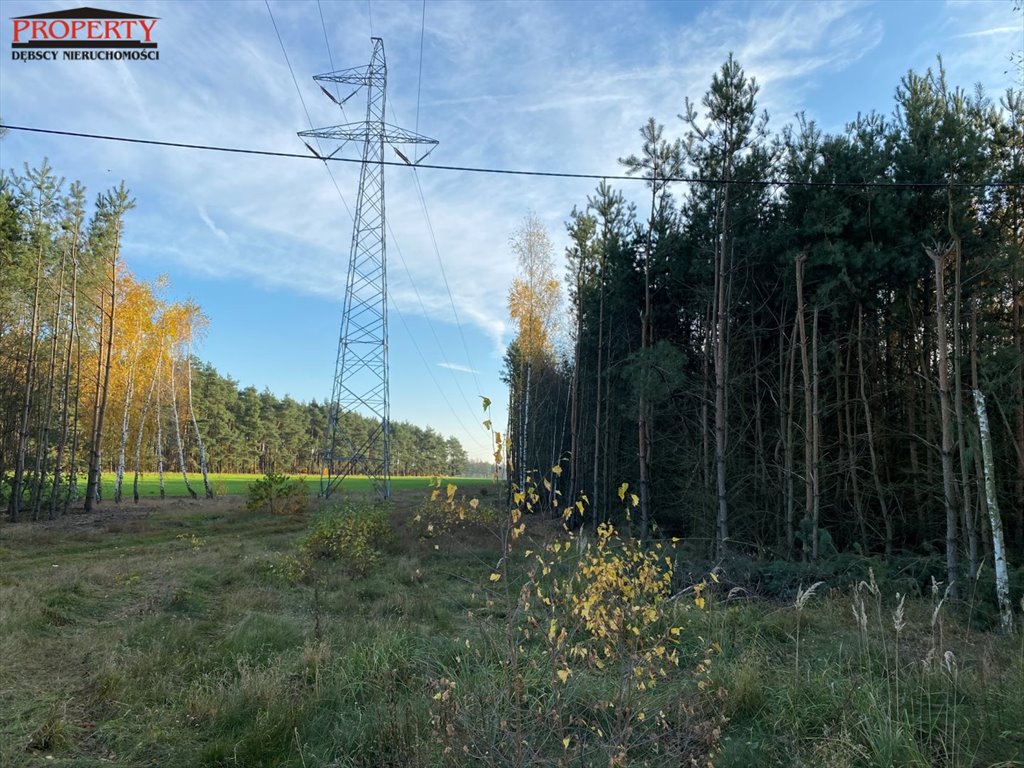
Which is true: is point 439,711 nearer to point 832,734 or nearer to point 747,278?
point 832,734

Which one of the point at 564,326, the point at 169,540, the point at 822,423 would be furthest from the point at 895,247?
the point at 169,540

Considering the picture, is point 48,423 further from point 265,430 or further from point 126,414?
point 265,430

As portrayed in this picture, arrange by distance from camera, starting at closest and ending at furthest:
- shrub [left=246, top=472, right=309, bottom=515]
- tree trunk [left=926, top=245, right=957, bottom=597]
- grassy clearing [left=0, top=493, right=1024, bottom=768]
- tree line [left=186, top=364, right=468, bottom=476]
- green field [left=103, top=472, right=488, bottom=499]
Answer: grassy clearing [left=0, top=493, right=1024, bottom=768], tree trunk [left=926, top=245, right=957, bottom=597], shrub [left=246, top=472, right=309, bottom=515], green field [left=103, top=472, right=488, bottom=499], tree line [left=186, top=364, right=468, bottom=476]

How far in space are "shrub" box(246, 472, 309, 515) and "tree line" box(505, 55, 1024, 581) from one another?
11144 millimetres

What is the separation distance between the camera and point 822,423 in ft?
38.6

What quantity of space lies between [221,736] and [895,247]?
11563mm

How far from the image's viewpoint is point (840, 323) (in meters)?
10.9

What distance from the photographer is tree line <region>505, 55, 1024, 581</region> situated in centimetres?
869

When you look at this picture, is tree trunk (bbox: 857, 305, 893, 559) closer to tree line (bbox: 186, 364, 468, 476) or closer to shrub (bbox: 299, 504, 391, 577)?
shrub (bbox: 299, 504, 391, 577)

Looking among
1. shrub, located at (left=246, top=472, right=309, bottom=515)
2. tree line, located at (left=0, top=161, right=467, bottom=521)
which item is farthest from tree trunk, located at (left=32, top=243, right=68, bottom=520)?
shrub, located at (left=246, top=472, right=309, bottom=515)

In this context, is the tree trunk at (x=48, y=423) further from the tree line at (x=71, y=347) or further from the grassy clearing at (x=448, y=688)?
the grassy clearing at (x=448, y=688)

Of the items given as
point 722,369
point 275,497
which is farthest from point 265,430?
point 722,369

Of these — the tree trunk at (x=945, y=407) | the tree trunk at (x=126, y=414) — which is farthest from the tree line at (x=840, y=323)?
the tree trunk at (x=126, y=414)

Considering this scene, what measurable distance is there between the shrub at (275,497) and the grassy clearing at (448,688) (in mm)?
10930
